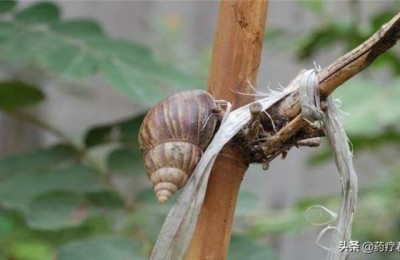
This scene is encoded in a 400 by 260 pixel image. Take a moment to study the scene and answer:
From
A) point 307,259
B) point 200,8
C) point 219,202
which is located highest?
point 200,8

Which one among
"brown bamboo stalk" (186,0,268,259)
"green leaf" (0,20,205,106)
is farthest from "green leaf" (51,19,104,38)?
"brown bamboo stalk" (186,0,268,259)

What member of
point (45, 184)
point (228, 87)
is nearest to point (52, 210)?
point (45, 184)

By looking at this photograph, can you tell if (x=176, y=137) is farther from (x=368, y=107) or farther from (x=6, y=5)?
(x=368, y=107)

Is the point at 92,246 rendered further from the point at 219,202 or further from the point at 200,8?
the point at 200,8

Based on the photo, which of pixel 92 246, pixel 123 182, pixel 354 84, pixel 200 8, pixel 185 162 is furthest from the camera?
pixel 200 8

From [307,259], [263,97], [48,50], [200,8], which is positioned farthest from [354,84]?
[200,8]

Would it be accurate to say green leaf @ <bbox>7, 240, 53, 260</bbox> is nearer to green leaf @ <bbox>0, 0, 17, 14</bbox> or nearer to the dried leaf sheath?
green leaf @ <bbox>0, 0, 17, 14</bbox>

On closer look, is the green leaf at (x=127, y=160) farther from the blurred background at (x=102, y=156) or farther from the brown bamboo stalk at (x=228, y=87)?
the brown bamboo stalk at (x=228, y=87)
